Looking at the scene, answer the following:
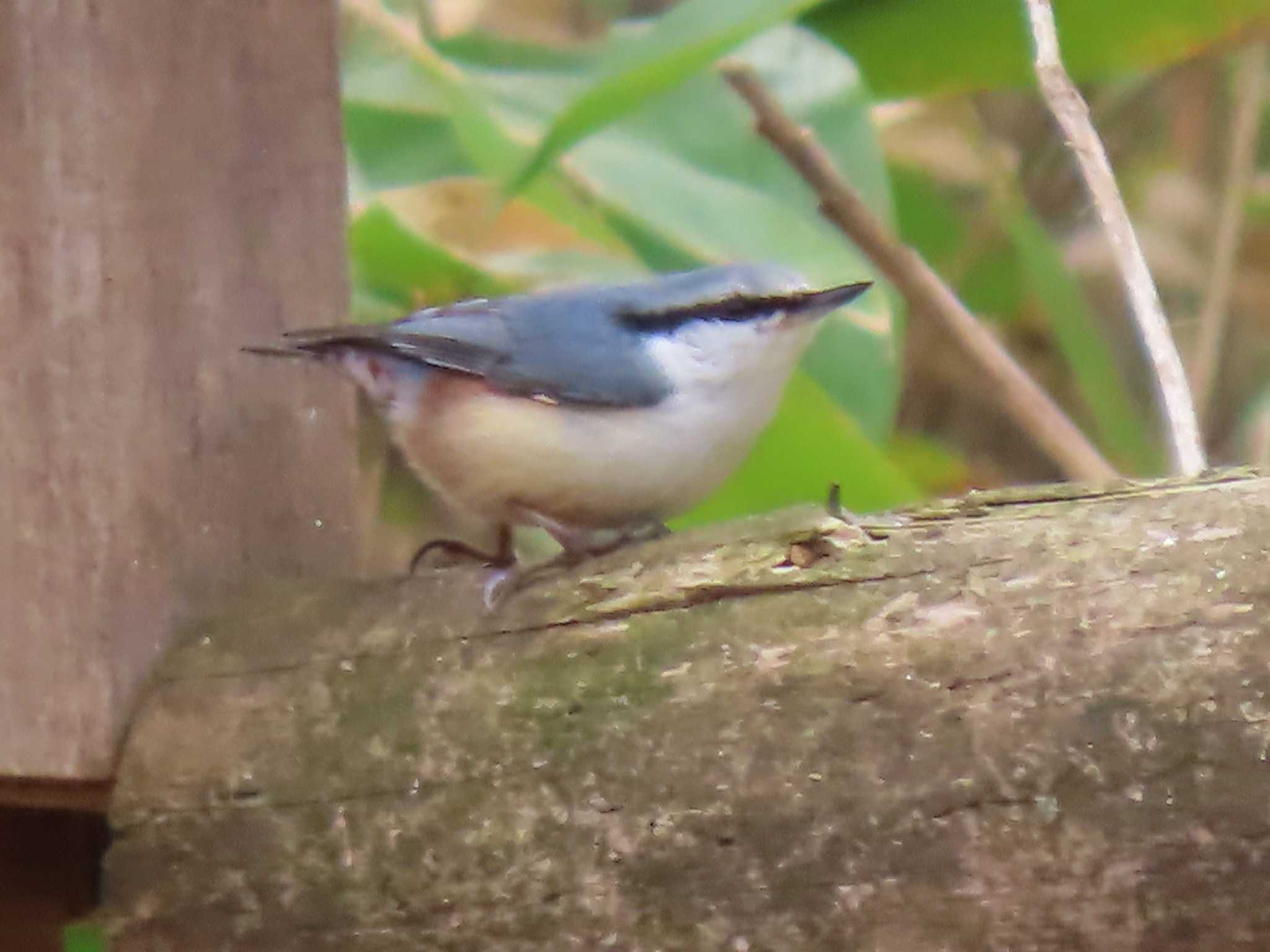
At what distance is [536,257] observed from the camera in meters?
1.71

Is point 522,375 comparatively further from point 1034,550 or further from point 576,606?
point 1034,550

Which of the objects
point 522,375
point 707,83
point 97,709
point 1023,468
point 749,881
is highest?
point 707,83

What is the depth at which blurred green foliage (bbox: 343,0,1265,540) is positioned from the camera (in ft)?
4.84

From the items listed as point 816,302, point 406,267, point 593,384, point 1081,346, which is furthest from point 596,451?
point 1081,346

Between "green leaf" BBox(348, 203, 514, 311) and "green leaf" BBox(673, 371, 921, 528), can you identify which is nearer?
"green leaf" BBox(673, 371, 921, 528)

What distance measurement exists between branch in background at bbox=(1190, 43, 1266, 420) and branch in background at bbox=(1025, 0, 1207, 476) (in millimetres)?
1019

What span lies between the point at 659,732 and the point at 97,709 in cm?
43

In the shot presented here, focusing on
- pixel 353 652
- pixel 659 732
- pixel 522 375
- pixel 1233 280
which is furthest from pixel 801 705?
pixel 1233 280

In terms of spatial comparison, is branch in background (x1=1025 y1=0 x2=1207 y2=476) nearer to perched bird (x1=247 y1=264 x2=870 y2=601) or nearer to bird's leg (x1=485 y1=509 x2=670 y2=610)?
perched bird (x1=247 y1=264 x2=870 y2=601)

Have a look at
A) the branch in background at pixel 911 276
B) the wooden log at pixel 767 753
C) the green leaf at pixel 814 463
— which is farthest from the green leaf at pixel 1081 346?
the wooden log at pixel 767 753

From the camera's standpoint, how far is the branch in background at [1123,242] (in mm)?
1024

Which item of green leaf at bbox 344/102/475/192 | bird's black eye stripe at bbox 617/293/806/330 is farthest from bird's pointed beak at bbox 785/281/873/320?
green leaf at bbox 344/102/475/192

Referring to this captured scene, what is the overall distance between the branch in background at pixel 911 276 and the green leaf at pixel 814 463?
0.14 meters

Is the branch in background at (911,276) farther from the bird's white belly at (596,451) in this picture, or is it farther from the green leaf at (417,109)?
the bird's white belly at (596,451)
